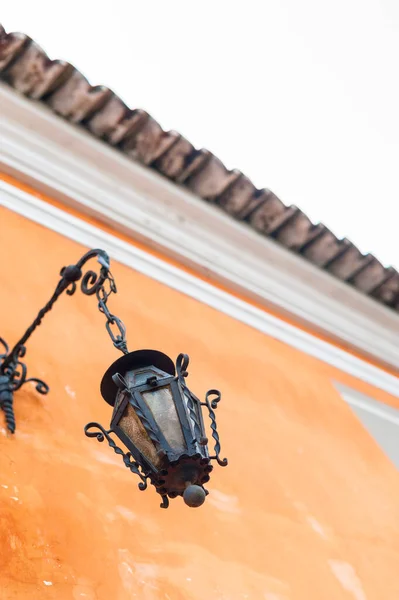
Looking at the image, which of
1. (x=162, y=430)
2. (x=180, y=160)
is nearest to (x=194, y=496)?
(x=162, y=430)

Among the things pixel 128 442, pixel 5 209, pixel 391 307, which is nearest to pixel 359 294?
pixel 391 307

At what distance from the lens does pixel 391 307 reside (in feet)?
13.4

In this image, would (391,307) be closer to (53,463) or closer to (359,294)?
(359,294)

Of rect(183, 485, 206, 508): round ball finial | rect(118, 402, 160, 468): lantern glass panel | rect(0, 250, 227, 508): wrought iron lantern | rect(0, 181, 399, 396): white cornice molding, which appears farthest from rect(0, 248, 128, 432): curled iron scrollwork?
rect(0, 181, 399, 396): white cornice molding

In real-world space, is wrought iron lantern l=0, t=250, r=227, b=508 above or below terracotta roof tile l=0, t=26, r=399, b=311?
below

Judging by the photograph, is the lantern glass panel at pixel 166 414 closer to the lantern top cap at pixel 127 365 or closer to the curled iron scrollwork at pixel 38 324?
the lantern top cap at pixel 127 365

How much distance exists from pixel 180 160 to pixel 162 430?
1.95m

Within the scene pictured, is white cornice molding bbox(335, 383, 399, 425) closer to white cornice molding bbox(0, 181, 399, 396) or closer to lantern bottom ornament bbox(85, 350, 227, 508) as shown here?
white cornice molding bbox(0, 181, 399, 396)

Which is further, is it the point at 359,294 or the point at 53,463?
the point at 359,294

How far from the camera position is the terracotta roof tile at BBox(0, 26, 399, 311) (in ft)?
9.89

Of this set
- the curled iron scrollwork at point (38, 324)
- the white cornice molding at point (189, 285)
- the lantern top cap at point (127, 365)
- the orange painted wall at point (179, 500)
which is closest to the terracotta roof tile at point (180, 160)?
the white cornice molding at point (189, 285)

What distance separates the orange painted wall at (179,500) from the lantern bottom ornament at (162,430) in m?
0.36

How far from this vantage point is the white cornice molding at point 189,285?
9.72 feet

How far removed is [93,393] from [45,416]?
240 mm
